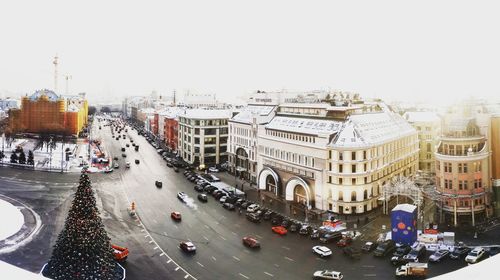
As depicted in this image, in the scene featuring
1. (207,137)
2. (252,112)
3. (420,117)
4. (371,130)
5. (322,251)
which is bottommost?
(322,251)

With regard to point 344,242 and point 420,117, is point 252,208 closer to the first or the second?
point 344,242

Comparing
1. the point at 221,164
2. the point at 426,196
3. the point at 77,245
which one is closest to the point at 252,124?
the point at 221,164

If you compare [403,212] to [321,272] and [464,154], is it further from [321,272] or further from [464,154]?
[321,272]

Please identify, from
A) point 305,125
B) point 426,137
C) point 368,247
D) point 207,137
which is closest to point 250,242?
point 368,247

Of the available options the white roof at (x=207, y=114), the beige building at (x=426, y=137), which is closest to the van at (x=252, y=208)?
the beige building at (x=426, y=137)

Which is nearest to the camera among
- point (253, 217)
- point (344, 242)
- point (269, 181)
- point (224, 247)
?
point (224, 247)

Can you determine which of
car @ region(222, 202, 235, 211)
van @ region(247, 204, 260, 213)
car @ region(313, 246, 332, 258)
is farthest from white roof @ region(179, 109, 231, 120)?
car @ region(313, 246, 332, 258)

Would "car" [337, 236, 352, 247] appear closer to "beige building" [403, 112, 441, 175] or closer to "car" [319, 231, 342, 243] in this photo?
"car" [319, 231, 342, 243]

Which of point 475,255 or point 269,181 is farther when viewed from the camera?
point 269,181

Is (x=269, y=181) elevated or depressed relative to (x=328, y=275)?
elevated
